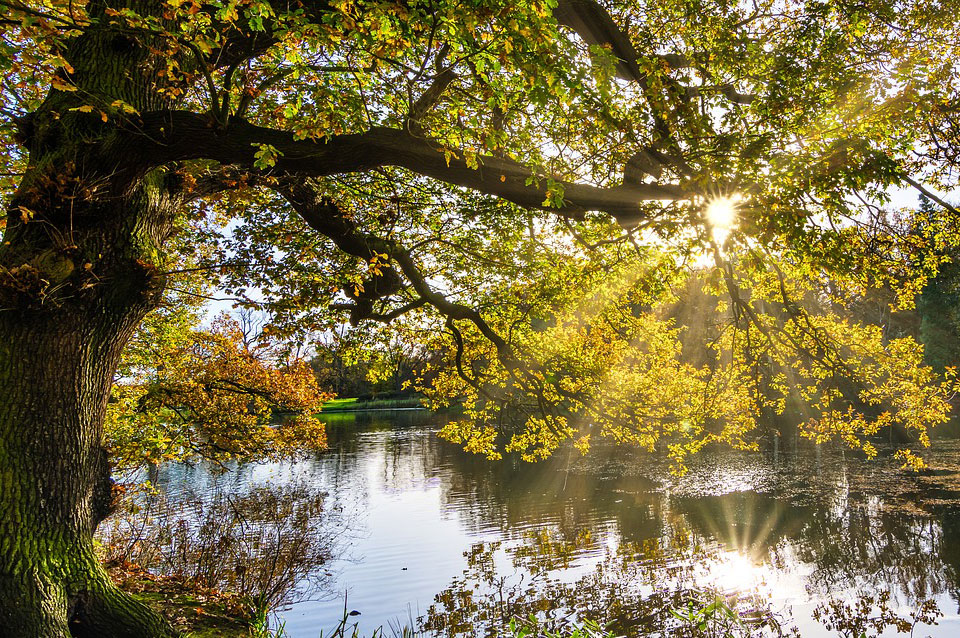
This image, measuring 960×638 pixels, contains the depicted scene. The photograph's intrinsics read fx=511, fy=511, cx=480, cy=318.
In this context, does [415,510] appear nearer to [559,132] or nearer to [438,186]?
[438,186]

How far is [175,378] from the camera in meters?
11.2

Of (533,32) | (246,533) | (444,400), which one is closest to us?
(533,32)

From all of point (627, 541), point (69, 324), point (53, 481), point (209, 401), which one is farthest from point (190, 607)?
point (627, 541)

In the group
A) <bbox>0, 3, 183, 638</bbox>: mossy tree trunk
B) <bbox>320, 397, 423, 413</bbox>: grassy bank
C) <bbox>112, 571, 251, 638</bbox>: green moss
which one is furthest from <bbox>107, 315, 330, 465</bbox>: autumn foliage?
<bbox>320, 397, 423, 413</bbox>: grassy bank

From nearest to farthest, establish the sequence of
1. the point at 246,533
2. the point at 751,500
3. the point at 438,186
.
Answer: the point at 438,186 → the point at 246,533 → the point at 751,500

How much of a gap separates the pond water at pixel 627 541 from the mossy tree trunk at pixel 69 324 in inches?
224

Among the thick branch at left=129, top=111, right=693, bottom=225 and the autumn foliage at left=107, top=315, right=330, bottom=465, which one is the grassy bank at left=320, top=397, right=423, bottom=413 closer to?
the autumn foliage at left=107, top=315, right=330, bottom=465

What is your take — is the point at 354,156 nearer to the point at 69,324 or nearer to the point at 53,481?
the point at 69,324

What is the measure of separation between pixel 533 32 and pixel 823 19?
5.94m

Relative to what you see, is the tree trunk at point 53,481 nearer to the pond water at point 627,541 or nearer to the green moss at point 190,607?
the green moss at point 190,607

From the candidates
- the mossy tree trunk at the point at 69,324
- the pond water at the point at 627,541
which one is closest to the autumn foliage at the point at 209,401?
the pond water at the point at 627,541

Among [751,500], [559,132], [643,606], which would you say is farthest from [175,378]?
[751,500]

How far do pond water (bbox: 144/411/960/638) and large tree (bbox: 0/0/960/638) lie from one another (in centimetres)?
429

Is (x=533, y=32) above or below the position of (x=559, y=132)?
below
